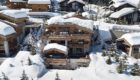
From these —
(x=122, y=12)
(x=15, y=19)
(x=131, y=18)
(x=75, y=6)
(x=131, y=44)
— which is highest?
(x=75, y=6)

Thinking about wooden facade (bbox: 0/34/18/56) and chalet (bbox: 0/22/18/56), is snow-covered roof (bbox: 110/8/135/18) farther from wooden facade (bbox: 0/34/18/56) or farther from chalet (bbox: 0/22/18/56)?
chalet (bbox: 0/22/18/56)

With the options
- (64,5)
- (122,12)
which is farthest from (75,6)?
(122,12)

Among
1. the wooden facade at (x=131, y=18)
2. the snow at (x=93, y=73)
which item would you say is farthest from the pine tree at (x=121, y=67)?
the wooden facade at (x=131, y=18)

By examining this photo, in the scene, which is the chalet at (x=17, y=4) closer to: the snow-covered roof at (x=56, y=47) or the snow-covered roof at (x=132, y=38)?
the snow-covered roof at (x=56, y=47)

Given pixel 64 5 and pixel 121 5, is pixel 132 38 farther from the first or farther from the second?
pixel 64 5

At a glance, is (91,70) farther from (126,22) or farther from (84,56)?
(126,22)

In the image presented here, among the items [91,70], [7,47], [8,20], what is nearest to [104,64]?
[91,70]
